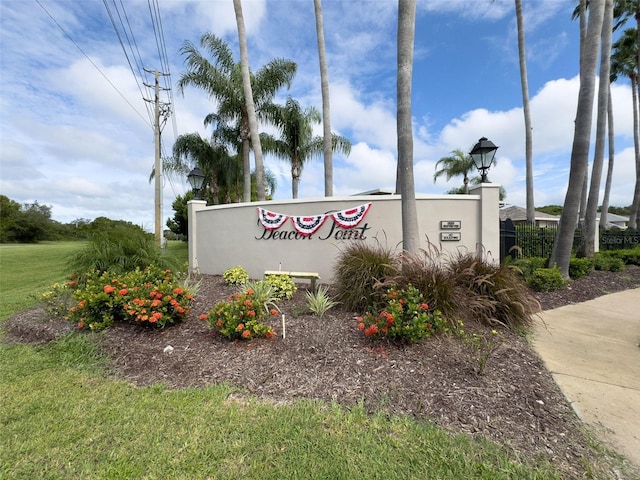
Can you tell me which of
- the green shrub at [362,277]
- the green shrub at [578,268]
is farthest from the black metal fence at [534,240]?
the green shrub at [362,277]

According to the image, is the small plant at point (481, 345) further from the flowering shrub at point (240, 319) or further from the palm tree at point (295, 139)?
the palm tree at point (295, 139)

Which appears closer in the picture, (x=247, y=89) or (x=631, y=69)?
(x=247, y=89)

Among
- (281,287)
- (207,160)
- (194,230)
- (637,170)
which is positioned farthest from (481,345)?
(637,170)

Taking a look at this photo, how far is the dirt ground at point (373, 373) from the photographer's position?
2.22 m

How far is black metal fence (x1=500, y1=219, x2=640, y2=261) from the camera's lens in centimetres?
812

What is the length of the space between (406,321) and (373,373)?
0.77 metres

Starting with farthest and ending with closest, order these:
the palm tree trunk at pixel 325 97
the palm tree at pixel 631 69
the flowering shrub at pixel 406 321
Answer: the palm tree at pixel 631 69, the palm tree trunk at pixel 325 97, the flowering shrub at pixel 406 321

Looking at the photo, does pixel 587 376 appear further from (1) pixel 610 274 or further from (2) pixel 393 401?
(1) pixel 610 274

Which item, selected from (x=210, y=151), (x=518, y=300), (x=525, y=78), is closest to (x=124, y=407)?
(x=518, y=300)

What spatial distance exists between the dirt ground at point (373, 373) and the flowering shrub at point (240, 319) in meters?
0.14

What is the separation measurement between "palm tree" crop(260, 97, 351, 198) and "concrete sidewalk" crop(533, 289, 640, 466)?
11.6 meters

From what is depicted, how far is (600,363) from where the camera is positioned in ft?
11.0

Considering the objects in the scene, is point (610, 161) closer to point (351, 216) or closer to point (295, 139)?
point (295, 139)

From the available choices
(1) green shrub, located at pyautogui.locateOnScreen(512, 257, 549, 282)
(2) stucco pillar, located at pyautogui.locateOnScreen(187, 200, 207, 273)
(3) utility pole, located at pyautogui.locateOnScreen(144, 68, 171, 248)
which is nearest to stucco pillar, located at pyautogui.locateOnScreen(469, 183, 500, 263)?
(1) green shrub, located at pyautogui.locateOnScreen(512, 257, 549, 282)
